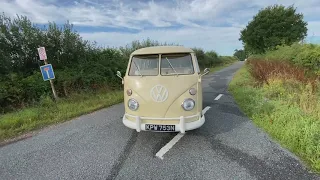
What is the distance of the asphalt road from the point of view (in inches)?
127

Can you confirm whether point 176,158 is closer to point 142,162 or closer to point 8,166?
point 142,162

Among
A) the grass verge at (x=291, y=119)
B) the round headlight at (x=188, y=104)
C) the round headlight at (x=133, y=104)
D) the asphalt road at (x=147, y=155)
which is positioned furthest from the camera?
the round headlight at (x=133, y=104)

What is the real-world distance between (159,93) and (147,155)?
4.00ft

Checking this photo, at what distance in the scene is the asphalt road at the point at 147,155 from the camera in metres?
3.23

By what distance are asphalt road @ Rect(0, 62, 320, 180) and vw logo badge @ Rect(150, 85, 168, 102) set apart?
3.32 ft

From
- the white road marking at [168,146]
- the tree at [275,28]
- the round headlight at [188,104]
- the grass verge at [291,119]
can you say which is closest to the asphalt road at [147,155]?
the white road marking at [168,146]

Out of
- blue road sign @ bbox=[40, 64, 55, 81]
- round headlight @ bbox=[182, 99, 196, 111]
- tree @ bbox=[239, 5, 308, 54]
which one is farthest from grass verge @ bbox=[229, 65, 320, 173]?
tree @ bbox=[239, 5, 308, 54]

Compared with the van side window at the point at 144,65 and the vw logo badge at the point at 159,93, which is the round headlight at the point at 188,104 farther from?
the van side window at the point at 144,65

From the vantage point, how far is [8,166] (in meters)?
3.66

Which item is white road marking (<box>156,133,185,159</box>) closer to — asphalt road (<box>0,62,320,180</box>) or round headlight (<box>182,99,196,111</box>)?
asphalt road (<box>0,62,320,180</box>)

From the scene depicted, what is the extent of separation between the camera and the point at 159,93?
4082 mm

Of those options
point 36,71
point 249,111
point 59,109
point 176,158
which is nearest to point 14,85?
point 36,71

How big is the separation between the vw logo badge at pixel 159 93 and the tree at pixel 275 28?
2638cm

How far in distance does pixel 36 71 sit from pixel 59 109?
10.8 feet
